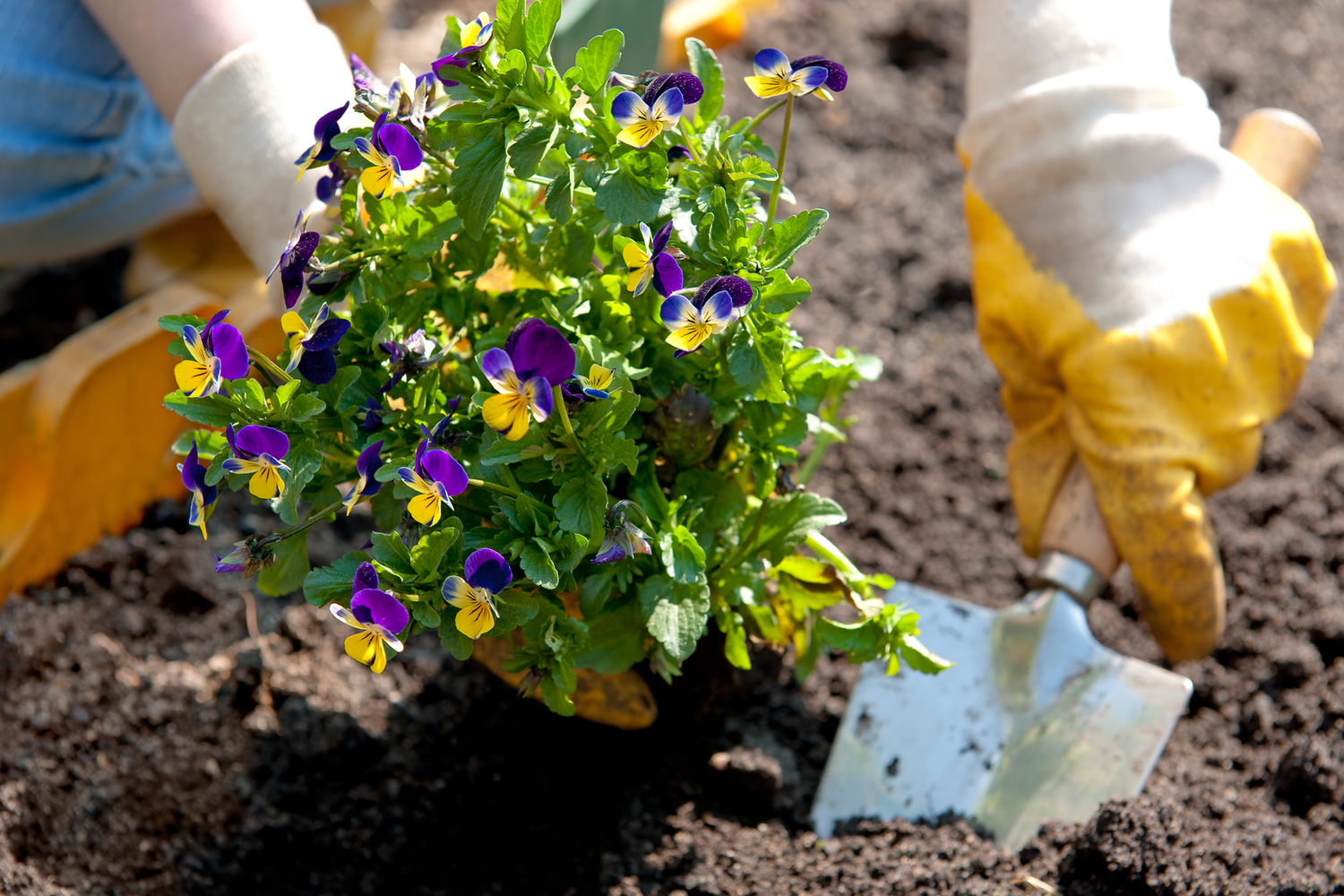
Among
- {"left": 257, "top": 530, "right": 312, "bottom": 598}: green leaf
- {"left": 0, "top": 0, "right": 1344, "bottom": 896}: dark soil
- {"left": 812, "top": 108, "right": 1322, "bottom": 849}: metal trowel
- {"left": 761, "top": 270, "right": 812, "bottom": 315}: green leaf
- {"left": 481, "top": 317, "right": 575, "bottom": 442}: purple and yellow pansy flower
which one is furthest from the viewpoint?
{"left": 812, "top": 108, "right": 1322, "bottom": 849}: metal trowel

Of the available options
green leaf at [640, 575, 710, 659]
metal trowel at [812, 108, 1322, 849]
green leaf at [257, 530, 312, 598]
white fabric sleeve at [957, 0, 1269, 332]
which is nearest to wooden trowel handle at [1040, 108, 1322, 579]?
metal trowel at [812, 108, 1322, 849]

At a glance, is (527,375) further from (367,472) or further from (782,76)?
(782,76)

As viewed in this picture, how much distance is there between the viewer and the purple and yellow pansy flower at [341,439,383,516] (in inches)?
38.5

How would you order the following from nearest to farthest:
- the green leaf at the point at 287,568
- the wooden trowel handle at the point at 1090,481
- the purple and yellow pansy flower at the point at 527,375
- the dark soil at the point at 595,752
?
the purple and yellow pansy flower at the point at 527,375
the green leaf at the point at 287,568
the dark soil at the point at 595,752
the wooden trowel handle at the point at 1090,481

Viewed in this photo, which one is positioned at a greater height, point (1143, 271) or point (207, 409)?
point (207, 409)

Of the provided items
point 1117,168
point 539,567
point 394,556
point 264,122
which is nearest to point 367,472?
point 394,556

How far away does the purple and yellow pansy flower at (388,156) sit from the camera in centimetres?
96

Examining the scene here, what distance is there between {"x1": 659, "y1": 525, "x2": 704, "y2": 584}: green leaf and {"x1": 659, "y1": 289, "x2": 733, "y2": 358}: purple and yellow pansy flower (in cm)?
21

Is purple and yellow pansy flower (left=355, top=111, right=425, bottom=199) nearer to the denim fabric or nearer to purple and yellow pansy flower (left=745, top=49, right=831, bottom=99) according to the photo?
purple and yellow pansy flower (left=745, top=49, right=831, bottom=99)

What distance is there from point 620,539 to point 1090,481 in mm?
914

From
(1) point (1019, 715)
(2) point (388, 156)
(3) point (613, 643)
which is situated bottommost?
(1) point (1019, 715)

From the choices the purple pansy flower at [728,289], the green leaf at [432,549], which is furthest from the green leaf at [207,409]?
the purple pansy flower at [728,289]

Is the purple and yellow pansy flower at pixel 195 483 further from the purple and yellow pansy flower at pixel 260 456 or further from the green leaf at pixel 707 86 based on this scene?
the green leaf at pixel 707 86

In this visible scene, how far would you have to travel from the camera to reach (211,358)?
0.96 metres
